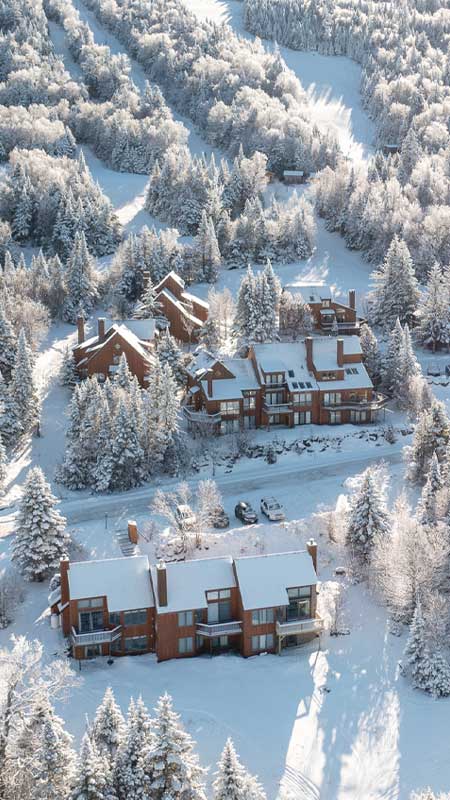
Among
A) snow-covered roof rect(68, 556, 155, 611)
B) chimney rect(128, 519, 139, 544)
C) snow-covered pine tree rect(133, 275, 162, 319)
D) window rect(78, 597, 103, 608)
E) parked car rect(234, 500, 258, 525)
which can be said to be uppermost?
snow-covered pine tree rect(133, 275, 162, 319)

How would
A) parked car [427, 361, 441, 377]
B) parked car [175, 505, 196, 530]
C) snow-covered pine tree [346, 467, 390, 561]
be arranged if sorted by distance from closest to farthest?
snow-covered pine tree [346, 467, 390, 561]
parked car [175, 505, 196, 530]
parked car [427, 361, 441, 377]

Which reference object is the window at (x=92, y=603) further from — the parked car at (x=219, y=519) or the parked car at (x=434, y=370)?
the parked car at (x=434, y=370)

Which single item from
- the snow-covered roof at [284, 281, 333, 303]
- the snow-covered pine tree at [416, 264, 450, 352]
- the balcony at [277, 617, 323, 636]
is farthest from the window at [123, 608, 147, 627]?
the snow-covered pine tree at [416, 264, 450, 352]

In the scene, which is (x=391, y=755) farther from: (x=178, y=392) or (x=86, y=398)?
(x=178, y=392)

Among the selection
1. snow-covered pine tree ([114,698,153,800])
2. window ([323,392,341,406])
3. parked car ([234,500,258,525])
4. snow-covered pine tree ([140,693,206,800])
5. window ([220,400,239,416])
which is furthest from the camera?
window ([323,392,341,406])

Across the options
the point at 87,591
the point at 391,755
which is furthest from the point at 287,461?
the point at 391,755

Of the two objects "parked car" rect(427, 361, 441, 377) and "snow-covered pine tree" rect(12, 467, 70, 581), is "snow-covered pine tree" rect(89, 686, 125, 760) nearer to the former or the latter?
"snow-covered pine tree" rect(12, 467, 70, 581)
